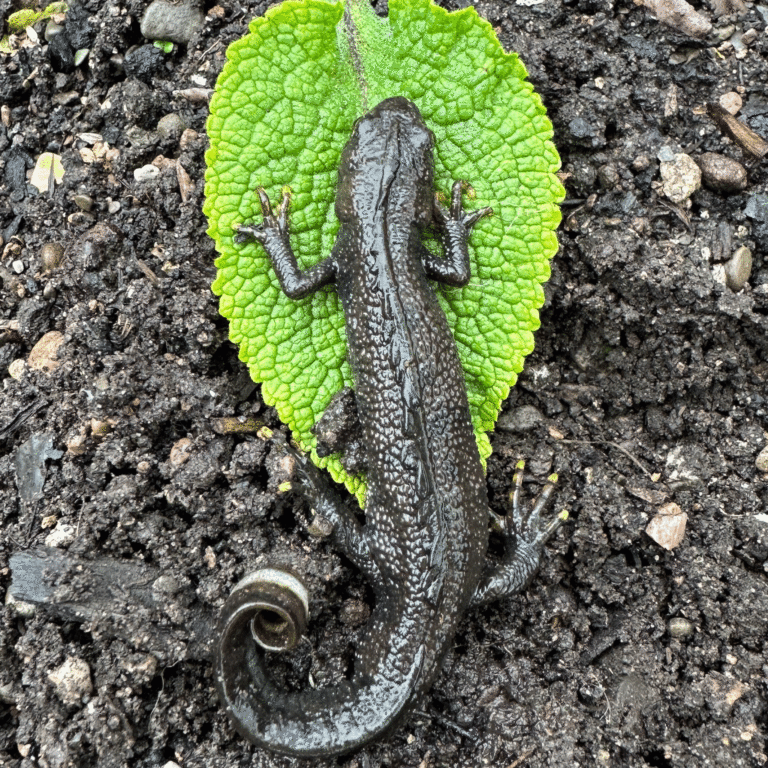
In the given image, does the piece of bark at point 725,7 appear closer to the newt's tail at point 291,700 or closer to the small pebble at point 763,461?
the small pebble at point 763,461

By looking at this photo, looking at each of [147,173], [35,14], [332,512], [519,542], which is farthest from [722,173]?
[35,14]

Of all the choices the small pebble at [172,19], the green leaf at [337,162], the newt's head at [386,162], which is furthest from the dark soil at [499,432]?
the newt's head at [386,162]

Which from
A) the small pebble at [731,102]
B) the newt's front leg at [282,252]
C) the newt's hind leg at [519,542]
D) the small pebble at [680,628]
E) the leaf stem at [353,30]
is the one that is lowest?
the small pebble at [680,628]

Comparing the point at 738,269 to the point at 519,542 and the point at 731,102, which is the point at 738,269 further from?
the point at 519,542

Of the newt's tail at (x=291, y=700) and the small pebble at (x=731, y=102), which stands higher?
the small pebble at (x=731, y=102)

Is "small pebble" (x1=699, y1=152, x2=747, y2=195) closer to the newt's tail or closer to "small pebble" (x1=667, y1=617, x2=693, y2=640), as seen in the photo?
"small pebble" (x1=667, y1=617, x2=693, y2=640)

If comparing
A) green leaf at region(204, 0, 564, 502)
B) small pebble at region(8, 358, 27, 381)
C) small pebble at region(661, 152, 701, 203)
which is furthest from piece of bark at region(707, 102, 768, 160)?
small pebble at region(8, 358, 27, 381)

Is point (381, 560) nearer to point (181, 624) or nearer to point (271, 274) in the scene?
point (181, 624)

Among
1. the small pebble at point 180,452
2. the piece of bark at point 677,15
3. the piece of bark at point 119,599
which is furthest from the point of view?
the piece of bark at point 677,15
